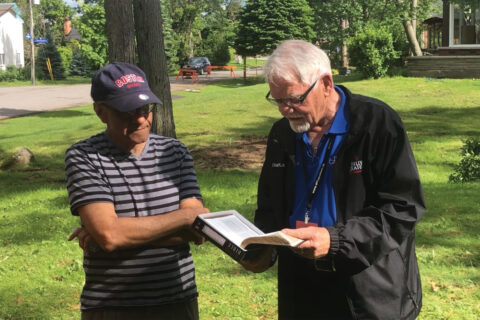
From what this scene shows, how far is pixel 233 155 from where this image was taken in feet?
38.9

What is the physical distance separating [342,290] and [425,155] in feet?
30.6

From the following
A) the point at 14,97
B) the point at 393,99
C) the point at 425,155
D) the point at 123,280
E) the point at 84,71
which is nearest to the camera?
the point at 123,280

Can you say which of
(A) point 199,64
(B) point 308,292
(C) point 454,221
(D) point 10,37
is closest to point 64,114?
(C) point 454,221

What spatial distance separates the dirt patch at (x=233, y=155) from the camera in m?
11.0

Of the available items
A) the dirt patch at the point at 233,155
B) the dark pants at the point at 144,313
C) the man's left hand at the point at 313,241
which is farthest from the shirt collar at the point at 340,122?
the dirt patch at the point at 233,155

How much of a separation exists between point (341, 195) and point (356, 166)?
144 mm

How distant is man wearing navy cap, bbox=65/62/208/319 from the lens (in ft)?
8.95

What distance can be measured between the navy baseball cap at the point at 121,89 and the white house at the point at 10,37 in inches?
2649

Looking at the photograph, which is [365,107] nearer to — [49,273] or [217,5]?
[49,273]

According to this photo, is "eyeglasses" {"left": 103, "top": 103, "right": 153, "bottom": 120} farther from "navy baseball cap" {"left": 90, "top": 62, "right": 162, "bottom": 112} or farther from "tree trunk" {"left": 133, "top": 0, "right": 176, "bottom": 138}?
"tree trunk" {"left": 133, "top": 0, "right": 176, "bottom": 138}

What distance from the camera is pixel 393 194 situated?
8.36ft

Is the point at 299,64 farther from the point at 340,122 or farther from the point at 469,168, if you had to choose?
the point at 469,168

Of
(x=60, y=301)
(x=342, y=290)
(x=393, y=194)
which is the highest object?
(x=393, y=194)

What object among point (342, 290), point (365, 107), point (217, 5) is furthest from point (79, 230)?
point (217, 5)
